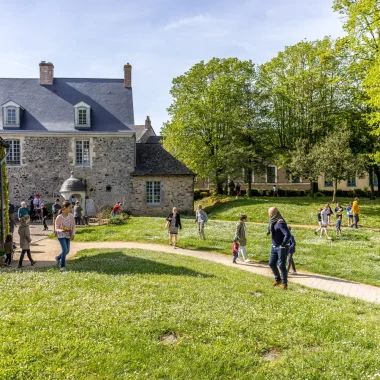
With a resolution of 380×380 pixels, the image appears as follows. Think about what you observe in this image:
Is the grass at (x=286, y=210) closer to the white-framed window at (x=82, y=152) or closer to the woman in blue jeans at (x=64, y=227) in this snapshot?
the white-framed window at (x=82, y=152)

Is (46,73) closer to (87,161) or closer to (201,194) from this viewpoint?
(87,161)

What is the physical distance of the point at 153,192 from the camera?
28.8 metres

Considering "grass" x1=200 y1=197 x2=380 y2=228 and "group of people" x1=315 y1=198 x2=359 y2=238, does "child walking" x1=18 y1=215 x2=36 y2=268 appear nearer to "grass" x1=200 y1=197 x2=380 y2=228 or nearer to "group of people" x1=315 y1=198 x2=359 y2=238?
"group of people" x1=315 y1=198 x2=359 y2=238

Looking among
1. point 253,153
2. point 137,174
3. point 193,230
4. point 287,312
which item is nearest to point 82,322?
point 287,312

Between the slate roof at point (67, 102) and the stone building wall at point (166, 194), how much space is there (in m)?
4.37

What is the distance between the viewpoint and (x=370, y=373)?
15.6ft

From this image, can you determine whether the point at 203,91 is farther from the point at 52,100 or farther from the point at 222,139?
the point at 52,100

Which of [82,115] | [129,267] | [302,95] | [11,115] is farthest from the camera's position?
[302,95]

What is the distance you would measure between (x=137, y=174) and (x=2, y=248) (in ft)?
53.6

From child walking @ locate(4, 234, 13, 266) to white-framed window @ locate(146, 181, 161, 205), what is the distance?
16.9 m

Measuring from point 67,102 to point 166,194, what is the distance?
11.0 meters

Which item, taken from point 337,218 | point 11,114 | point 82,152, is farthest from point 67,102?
point 337,218

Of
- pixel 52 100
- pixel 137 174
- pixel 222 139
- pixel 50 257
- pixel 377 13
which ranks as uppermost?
pixel 377 13

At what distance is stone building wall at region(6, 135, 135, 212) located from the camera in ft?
92.2
